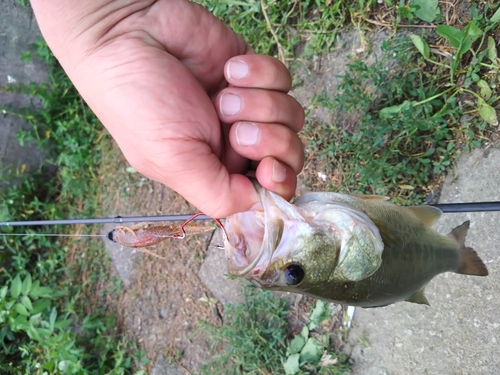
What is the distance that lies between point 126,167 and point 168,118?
3.61m

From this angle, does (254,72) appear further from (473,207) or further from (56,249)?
(56,249)

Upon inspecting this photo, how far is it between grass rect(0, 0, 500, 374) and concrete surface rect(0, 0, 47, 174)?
15cm

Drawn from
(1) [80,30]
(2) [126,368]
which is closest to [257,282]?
(1) [80,30]

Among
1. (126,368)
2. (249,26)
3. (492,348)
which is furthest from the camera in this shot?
(126,368)

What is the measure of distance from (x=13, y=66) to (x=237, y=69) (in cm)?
471

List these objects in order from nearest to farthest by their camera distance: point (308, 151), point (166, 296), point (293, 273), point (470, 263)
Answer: point (293, 273) → point (470, 263) → point (308, 151) → point (166, 296)

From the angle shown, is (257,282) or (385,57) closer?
(257,282)

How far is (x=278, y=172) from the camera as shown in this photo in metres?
1.67

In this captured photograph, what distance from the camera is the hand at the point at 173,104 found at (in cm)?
167

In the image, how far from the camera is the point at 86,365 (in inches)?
183

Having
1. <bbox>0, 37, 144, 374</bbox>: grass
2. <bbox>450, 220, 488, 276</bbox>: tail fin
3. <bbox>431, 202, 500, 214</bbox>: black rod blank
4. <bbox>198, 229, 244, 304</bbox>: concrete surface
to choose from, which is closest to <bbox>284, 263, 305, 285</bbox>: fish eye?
<bbox>431, 202, 500, 214</bbox>: black rod blank

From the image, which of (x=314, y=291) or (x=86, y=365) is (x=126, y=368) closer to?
(x=86, y=365)

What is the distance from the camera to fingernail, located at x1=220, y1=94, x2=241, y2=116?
1722 millimetres

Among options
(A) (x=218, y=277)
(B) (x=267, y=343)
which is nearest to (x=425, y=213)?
(B) (x=267, y=343)
